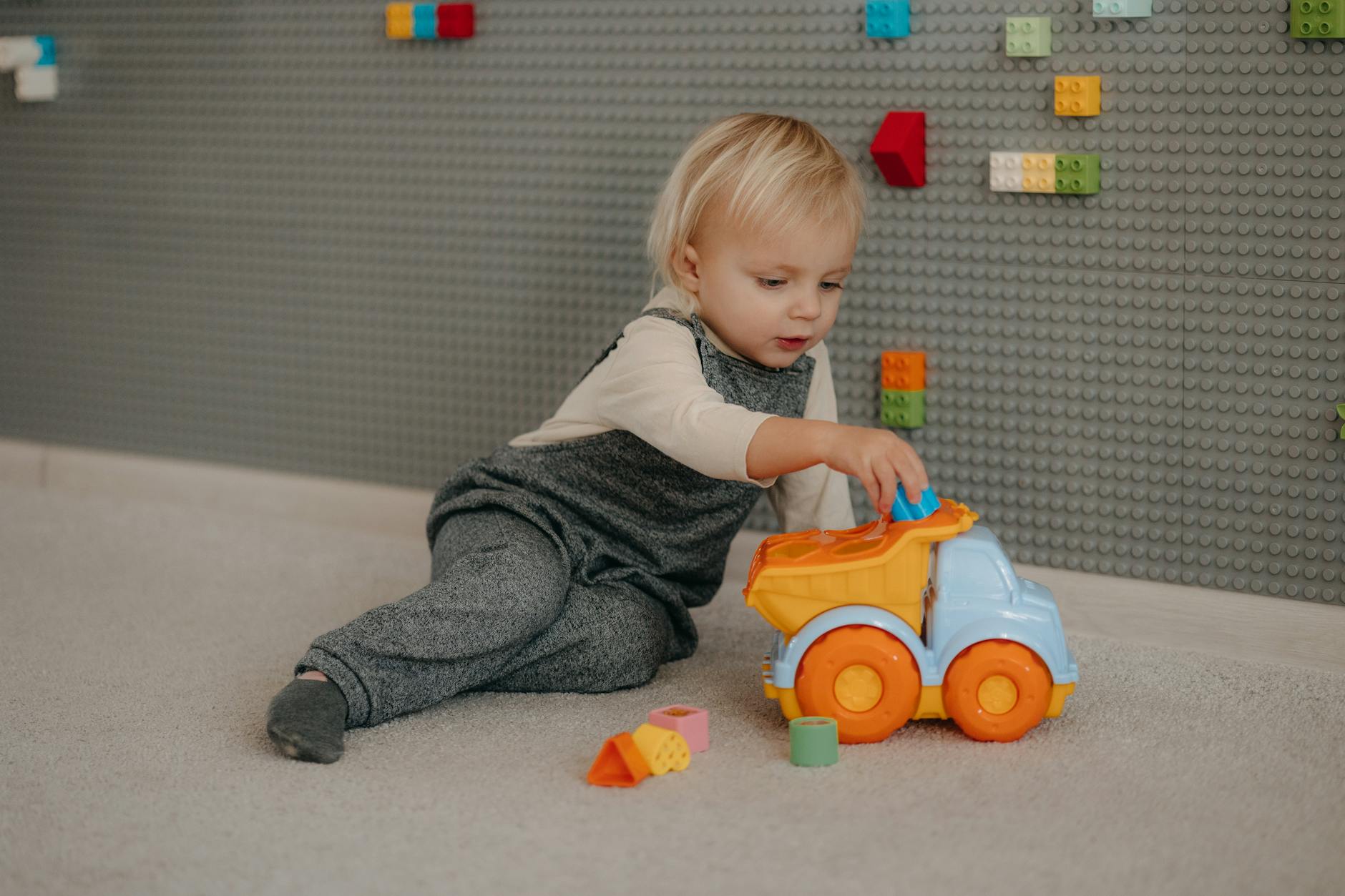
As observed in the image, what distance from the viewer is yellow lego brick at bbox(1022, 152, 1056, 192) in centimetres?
130

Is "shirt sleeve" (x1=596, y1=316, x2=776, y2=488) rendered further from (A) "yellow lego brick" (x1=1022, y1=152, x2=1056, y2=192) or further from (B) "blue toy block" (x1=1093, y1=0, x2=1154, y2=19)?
(B) "blue toy block" (x1=1093, y1=0, x2=1154, y2=19)

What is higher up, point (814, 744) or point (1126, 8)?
point (1126, 8)

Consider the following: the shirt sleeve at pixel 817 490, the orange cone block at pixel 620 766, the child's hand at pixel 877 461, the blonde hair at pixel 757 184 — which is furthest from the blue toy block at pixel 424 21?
the orange cone block at pixel 620 766

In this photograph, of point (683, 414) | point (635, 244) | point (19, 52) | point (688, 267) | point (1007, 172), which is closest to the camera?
point (683, 414)

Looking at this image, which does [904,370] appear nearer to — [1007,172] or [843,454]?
[1007,172]

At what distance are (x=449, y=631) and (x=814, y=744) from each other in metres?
0.31

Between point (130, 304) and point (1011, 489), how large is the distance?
1.22m

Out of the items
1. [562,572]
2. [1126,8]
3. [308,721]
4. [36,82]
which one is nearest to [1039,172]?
[1126,8]

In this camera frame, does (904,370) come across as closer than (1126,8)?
No

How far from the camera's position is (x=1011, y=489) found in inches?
54.2

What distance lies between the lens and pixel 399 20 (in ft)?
5.35

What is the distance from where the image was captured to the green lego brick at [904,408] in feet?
4.59

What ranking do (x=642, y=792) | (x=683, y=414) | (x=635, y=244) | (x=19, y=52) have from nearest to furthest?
(x=642, y=792) → (x=683, y=414) → (x=635, y=244) → (x=19, y=52)

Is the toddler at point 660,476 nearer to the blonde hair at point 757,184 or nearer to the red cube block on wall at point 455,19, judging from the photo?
the blonde hair at point 757,184
